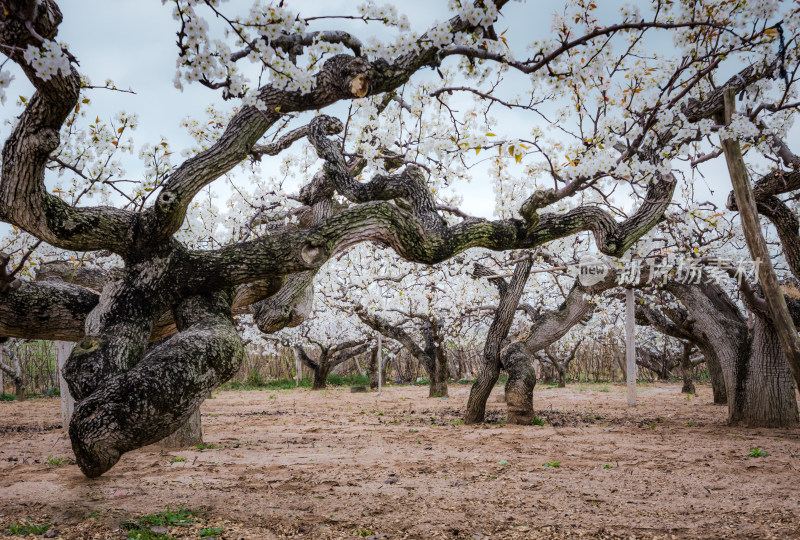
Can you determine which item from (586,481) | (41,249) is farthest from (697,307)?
(41,249)

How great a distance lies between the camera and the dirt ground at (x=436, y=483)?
3414 millimetres

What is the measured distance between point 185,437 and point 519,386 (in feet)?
15.4

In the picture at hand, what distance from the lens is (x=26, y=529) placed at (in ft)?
10.5

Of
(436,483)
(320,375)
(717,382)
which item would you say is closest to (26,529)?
(436,483)

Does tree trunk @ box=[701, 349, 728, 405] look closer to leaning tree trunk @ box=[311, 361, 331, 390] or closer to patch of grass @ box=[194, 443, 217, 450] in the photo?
patch of grass @ box=[194, 443, 217, 450]

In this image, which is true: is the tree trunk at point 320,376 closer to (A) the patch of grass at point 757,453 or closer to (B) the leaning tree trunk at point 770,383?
(B) the leaning tree trunk at point 770,383

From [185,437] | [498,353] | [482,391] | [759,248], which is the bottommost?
[185,437]

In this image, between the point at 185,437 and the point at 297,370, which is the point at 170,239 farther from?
the point at 297,370

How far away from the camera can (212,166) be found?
3986mm

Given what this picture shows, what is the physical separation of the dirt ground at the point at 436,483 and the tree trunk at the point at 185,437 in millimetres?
214

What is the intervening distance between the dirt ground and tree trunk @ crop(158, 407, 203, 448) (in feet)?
0.70

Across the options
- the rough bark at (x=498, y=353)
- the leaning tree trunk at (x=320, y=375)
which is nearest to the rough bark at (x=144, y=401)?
the rough bark at (x=498, y=353)

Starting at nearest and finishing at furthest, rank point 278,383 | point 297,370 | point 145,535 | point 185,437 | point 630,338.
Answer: point 145,535, point 185,437, point 630,338, point 278,383, point 297,370

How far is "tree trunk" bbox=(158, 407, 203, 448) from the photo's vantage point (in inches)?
253
